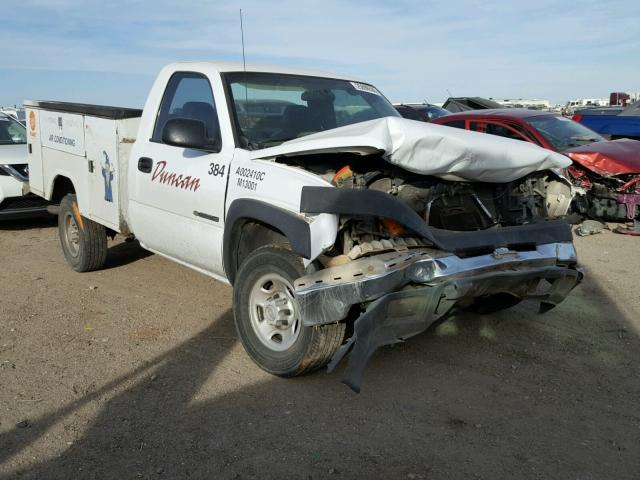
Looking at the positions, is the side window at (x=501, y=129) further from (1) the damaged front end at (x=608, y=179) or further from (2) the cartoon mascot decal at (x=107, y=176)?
(2) the cartoon mascot decal at (x=107, y=176)

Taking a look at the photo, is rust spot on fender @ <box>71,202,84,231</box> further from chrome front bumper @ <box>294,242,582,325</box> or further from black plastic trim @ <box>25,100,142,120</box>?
chrome front bumper @ <box>294,242,582,325</box>

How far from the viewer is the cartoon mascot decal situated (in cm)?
549

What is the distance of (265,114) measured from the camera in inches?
181

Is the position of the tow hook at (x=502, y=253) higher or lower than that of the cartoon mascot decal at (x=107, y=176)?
lower

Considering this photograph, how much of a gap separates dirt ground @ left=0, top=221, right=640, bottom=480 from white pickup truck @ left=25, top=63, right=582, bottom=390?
1.15ft

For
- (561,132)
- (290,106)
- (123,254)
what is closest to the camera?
(290,106)

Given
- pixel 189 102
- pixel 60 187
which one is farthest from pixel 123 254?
pixel 189 102

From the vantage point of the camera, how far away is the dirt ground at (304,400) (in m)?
3.06

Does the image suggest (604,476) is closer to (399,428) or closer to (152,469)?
(399,428)

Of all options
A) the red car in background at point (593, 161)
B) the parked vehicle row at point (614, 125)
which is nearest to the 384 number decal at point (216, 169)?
the red car in background at point (593, 161)

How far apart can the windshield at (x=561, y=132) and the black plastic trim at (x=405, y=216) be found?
6227 millimetres

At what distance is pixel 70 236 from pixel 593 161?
694 cm

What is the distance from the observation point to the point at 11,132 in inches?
393

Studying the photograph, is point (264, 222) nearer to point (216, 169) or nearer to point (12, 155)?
point (216, 169)
